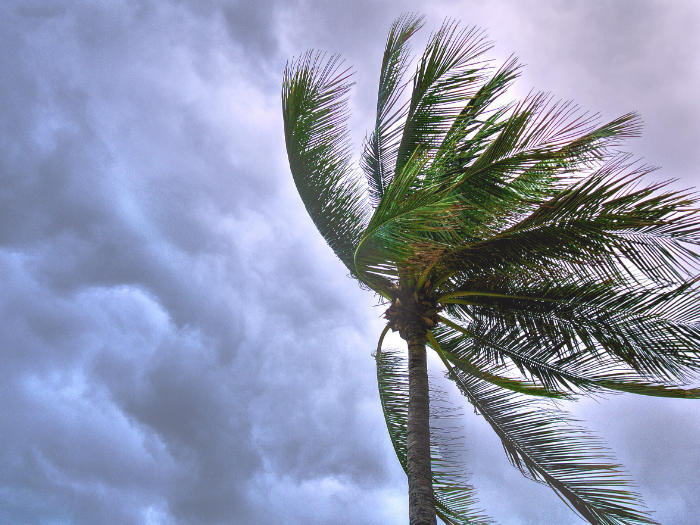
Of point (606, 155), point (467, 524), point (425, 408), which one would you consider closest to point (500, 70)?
point (606, 155)

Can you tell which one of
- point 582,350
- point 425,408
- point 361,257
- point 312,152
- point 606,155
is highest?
point 312,152

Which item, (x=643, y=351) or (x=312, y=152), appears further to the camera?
(x=312, y=152)

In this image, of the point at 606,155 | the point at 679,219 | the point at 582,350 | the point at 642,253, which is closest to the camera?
the point at 679,219

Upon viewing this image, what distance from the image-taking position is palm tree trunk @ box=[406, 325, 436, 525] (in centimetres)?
544

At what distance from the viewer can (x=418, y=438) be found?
5961 millimetres

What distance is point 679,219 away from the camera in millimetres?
4938

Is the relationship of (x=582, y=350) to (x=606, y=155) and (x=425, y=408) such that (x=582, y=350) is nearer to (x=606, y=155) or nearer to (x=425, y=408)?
(x=425, y=408)

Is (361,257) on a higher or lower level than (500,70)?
lower

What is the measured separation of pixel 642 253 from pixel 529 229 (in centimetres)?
115

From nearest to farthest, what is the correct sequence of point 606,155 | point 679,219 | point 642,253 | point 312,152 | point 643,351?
point 679,219 < point 642,253 < point 643,351 < point 606,155 < point 312,152

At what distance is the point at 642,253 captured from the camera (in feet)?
17.3

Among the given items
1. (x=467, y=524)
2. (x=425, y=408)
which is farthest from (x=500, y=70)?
(x=467, y=524)

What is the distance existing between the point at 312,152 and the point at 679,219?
4.48 meters

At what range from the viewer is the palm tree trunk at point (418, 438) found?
17.8 feet
